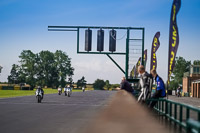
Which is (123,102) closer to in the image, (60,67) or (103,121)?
(103,121)

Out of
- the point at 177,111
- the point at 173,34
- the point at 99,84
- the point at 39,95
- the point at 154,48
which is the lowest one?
the point at 99,84

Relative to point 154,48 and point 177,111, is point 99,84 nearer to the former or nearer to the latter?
point 154,48

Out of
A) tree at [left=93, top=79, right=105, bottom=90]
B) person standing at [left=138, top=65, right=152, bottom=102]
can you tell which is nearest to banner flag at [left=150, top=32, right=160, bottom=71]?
person standing at [left=138, top=65, right=152, bottom=102]

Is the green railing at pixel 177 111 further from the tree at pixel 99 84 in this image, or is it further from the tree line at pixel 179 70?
the tree at pixel 99 84

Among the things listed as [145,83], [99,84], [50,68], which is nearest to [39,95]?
[145,83]

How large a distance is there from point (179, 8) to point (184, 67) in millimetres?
126779

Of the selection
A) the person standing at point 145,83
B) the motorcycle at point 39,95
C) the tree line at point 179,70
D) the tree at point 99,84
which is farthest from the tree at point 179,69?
the person standing at point 145,83

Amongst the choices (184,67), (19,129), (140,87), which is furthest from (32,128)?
(184,67)

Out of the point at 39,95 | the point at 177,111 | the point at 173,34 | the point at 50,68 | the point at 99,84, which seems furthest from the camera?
the point at 99,84

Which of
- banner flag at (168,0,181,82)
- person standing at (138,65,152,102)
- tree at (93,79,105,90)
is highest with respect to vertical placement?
banner flag at (168,0,181,82)

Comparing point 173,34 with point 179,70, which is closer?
point 173,34

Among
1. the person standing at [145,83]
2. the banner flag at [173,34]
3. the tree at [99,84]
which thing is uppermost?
the banner flag at [173,34]

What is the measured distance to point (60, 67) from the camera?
126 m

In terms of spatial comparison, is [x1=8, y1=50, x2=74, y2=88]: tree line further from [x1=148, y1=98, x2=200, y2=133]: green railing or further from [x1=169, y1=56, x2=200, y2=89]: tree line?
[x1=148, y1=98, x2=200, y2=133]: green railing
